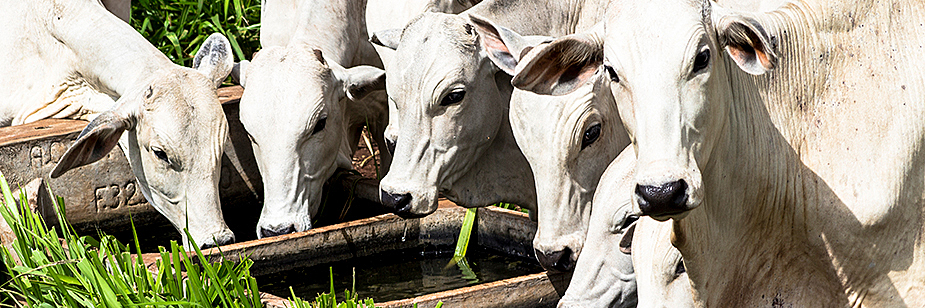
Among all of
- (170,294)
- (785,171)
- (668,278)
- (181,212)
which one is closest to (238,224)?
(181,212)

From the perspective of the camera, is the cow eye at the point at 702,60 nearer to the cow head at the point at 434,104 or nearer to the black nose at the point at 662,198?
the black nose at the point at 662,198

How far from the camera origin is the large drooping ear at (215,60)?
509 centimetres

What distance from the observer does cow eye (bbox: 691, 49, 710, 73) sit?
2.62 meters

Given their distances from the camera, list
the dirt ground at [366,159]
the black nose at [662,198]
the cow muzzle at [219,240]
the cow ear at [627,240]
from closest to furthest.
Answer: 1. the black nose at [662,198]
2. the cow ear at [627,240]
3. the cow muzzle at [219,240]
4. the dirt ground at [366,159]

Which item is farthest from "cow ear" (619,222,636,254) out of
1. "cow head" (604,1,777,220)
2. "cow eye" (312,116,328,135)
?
"cow eye" (312,116,328,135)

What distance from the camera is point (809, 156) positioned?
9.52 ft

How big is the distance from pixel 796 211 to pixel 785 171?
11 centimetres

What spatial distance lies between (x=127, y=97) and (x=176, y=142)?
1.20 feet

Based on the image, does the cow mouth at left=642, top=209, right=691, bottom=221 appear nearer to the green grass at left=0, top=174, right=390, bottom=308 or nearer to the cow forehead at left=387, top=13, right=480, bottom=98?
the green grass at left=0, top=174, right=390, bottom=308

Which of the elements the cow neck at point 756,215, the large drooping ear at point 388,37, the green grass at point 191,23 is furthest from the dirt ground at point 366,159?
the cow neck at point 756,215

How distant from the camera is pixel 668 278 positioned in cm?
313

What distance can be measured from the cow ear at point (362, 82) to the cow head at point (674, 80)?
227 cm

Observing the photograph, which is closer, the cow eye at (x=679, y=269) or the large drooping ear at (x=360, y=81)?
the cow eye at (x=679, y=269)

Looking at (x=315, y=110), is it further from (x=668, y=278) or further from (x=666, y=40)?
(x=666, y=40)
